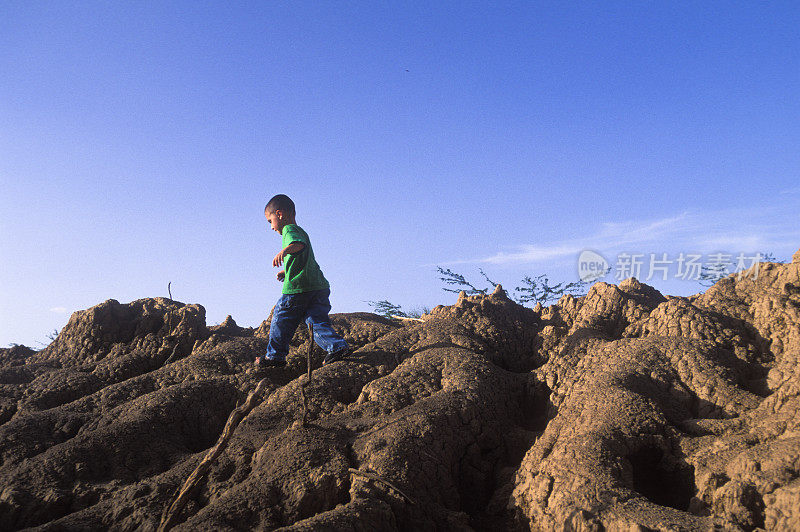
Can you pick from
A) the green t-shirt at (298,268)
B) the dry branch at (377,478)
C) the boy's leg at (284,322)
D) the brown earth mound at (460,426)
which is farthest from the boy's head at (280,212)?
the dry branch at (377,478)

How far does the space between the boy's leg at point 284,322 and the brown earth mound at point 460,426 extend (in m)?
0.16

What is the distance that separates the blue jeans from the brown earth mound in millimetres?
201

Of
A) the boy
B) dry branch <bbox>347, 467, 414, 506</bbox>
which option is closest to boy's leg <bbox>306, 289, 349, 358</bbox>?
the boy

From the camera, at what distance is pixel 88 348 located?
690cm

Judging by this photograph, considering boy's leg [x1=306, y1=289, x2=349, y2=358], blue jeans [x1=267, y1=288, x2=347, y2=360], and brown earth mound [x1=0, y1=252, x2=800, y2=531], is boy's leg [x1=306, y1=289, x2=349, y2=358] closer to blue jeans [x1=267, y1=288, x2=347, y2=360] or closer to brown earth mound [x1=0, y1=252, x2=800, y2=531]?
blue jeans [x1=267, y1=288, x2=347, y2=360]

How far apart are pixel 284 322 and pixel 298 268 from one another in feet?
1.87

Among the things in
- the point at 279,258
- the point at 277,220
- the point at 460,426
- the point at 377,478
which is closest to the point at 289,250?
the point at 279,258

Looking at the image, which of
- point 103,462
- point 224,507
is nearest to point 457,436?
point 224,507

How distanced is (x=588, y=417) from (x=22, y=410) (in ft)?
16.0

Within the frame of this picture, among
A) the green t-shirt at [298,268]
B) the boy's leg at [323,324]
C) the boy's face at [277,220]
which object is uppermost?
the boy's face at [277,220]

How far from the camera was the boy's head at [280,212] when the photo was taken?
6543mm

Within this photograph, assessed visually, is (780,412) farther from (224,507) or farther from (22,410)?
(22,410)

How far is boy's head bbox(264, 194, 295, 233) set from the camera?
6.54 metres

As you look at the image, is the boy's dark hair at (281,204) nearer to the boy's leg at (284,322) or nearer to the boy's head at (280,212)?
the boy's head at (280,212)
